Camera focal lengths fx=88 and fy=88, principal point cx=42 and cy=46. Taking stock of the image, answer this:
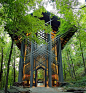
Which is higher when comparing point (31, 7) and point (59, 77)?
point (31, 7)

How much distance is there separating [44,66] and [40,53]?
211cm

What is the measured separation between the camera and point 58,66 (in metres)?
15.1

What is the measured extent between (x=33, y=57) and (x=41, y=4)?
9049 mm

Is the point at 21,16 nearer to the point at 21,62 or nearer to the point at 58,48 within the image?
the point at 21,62

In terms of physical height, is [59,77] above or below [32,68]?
below

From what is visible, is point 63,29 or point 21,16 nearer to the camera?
point 21,16


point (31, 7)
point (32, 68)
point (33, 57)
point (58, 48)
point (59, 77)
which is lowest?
point (59, 77)

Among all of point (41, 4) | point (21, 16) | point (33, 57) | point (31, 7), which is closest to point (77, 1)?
point (41, 4)

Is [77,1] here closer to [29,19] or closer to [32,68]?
[29,19]

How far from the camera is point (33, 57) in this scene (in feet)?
43.5

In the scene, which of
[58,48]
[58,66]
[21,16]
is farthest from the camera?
[58,48]

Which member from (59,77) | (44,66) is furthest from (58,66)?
(44,66)

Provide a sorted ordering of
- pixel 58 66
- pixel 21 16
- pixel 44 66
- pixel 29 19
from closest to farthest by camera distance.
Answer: pixel 21 16
pixel 29 19
pixel 44 66
pixel 58 66

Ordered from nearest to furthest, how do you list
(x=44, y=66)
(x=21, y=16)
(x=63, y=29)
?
(x=21, y=16), (x=63, y=29), (x=44, y=66)
